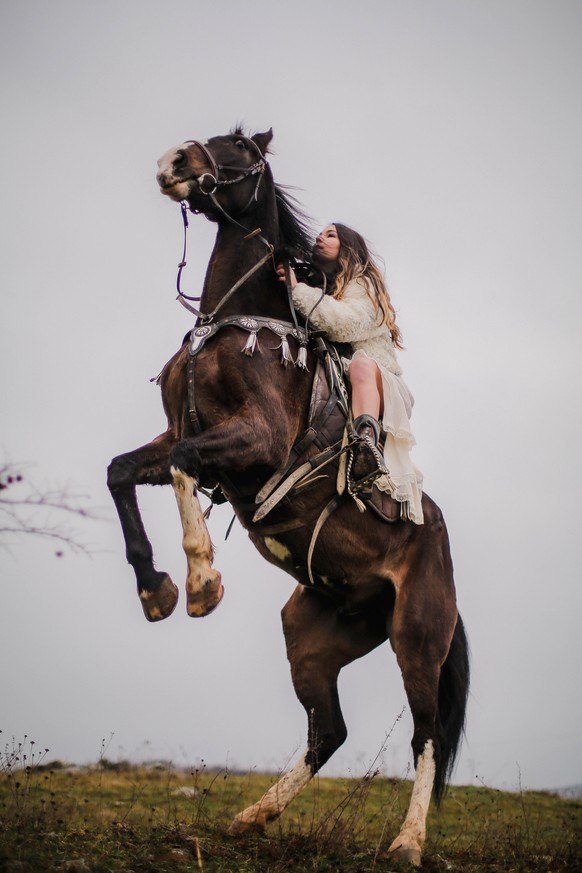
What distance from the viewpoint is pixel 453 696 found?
8.19 metres

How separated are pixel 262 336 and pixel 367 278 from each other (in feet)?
3.68

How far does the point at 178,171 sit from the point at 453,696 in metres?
4.57

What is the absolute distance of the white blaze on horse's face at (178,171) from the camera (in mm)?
6957

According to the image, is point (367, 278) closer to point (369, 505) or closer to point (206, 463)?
point (369, 505)

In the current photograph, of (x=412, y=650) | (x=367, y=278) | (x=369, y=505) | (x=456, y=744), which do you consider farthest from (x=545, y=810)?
(x=367, y=278)

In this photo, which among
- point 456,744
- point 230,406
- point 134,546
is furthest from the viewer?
point 456,744

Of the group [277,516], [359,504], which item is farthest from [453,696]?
[277,516]

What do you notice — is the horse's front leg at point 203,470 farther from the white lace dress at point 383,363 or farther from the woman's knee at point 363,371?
the white lace dress at point 383,363

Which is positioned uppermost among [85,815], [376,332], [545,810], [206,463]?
[376,332]

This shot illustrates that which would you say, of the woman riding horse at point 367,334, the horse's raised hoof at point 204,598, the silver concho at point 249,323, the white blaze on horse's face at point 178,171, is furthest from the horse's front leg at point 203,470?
the white blaze on horse's face at point 178,171

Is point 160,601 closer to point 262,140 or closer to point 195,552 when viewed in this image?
point 195,552

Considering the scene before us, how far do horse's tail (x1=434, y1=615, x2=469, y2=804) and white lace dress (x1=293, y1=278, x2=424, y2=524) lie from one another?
50.9 inches

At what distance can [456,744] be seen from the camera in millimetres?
8078

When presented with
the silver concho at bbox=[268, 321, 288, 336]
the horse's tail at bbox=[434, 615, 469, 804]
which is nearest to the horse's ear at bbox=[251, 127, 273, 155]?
the silver concho at bbox=[268, 321, 288, 336]
